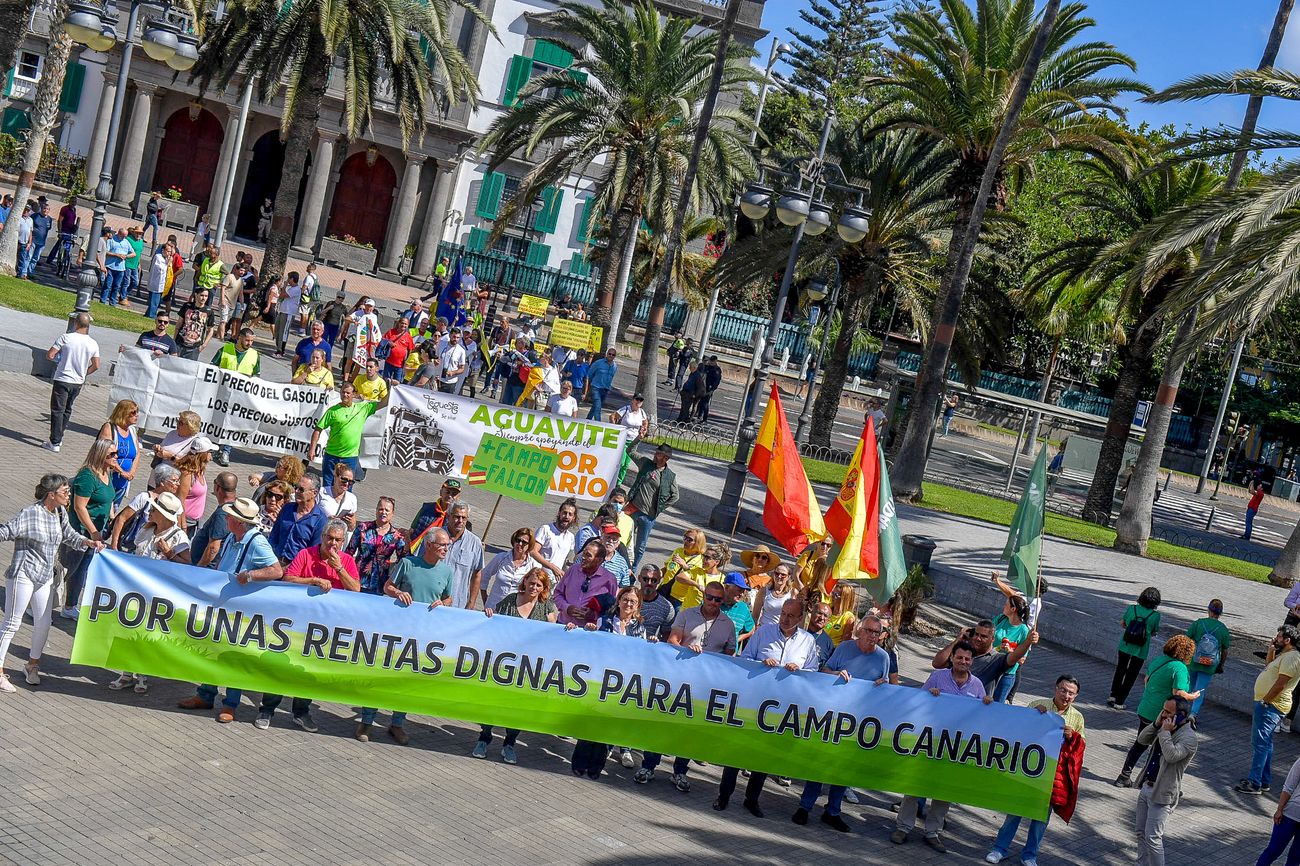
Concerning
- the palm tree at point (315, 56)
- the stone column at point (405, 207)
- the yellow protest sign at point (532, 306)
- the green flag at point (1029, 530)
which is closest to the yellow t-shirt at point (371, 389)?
the green flag at point (1029, 530)

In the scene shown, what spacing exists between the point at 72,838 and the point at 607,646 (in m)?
3.88

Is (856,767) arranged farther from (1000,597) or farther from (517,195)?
(517,195)

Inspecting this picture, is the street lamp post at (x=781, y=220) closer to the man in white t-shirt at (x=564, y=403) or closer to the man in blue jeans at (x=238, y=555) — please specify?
the man in white t-shirt at (x=564, y=403)

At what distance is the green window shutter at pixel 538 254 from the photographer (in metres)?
50.5

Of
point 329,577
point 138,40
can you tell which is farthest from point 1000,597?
point 138,40

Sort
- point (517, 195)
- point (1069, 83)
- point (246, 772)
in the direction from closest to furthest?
point (246, 772)
point (1069, 83)
point (517, 195)

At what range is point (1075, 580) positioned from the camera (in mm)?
20594

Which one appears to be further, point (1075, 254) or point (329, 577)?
point (1075, 254)

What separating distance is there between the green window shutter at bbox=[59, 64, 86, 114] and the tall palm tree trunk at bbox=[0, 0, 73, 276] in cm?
2050

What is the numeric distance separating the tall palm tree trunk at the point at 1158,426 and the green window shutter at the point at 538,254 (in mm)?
30012

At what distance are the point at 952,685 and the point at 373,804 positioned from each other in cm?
439

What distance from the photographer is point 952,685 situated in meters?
10.4

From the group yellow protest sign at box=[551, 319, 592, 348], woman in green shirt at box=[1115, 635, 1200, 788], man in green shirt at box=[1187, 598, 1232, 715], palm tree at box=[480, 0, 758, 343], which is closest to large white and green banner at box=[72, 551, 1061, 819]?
woman in green shirt at box=[1115, 635, 1200, 788]

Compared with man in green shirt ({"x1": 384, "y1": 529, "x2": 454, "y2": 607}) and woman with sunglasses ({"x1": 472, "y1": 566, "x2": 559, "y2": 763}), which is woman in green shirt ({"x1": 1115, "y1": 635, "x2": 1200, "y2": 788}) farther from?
man in green shirt ({"x1": 384, "y1": 529, "x2": 454, "y2": 607})
